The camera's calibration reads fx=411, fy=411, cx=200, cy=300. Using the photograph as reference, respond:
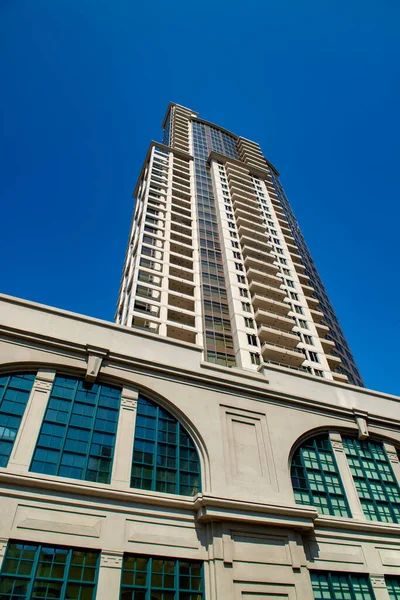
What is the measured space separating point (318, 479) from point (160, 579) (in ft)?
26.7

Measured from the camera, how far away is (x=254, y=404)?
60.8 ft

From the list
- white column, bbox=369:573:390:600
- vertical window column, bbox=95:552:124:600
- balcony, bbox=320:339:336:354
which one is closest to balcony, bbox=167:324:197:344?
balcony, bbox=320:339:336:354

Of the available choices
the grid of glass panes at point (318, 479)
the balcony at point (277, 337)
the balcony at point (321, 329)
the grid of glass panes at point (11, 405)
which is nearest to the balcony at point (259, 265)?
the balcony at point (321, 329)

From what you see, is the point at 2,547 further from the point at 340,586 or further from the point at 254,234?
the point at 254,234

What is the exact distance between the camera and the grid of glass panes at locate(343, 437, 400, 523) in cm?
1791

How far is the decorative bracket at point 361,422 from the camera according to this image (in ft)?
65.8

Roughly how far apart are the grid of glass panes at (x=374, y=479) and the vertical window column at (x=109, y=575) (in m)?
10.9

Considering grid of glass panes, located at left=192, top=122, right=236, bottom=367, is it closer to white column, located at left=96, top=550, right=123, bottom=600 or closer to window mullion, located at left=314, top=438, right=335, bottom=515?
window mullion, located at left=314, top=438, right=335, bottom=515

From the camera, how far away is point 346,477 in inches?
717

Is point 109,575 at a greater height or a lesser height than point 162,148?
lesser

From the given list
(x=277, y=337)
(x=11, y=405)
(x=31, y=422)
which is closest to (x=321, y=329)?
(x=277, y=337)

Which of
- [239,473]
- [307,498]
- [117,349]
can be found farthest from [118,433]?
[307,498]

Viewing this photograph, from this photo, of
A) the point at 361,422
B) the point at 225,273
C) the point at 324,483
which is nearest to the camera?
the point at 324,483

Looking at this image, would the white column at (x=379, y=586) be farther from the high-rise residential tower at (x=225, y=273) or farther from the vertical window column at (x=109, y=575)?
the high-rise residential tower at (x=225, y=273)
